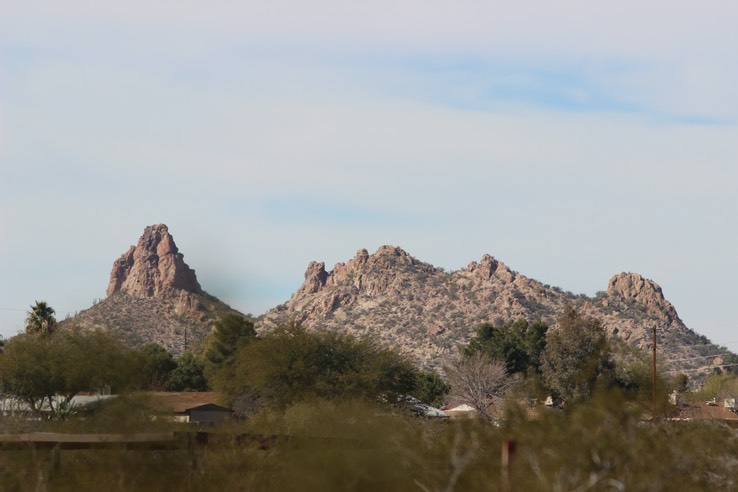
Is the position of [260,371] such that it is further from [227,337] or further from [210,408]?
[227,337]

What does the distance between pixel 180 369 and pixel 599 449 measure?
84448 millimetres

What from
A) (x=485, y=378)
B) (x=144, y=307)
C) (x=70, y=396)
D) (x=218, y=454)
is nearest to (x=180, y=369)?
(x=485, y=378)

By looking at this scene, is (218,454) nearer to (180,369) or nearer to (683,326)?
(180,369)

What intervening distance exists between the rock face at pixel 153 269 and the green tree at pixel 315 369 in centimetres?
10776

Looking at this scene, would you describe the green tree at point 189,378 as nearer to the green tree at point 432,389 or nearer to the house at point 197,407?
the green tree at point 432,389

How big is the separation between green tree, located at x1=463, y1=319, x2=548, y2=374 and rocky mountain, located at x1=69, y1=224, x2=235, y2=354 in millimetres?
39787

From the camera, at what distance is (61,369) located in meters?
61.7

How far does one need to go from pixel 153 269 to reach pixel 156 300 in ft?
35.1

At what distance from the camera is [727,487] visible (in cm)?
2200

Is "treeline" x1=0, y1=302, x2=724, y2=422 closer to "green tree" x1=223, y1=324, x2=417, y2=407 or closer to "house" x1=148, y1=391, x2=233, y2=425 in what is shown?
"green tree" x1=223, y1=324, x2=417, y2=407

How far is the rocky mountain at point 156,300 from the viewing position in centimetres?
15088

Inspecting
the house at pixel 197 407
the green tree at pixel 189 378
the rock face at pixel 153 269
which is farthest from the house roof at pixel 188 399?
the rock face at pixel 153 269

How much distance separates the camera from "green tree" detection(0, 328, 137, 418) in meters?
58.6

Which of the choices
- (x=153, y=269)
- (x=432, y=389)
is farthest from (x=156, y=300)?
(x=432, y=389)
